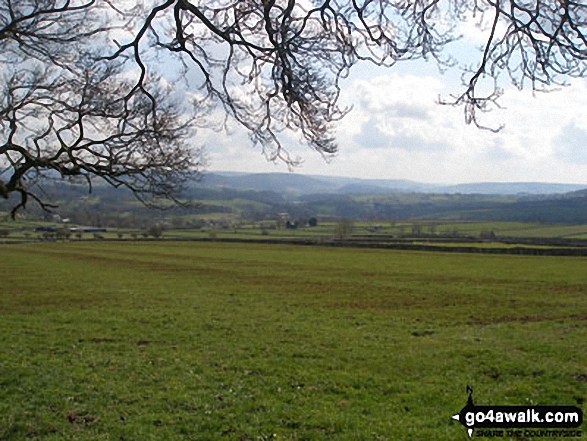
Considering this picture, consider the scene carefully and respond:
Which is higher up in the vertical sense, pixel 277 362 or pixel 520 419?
pixel 520 419

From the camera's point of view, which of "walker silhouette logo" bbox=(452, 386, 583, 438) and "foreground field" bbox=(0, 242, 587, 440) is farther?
"foreground field" bbox=(0, 242, 587, 440)

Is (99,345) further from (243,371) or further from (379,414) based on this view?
(379,414)

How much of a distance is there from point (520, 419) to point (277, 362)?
550 centimetres

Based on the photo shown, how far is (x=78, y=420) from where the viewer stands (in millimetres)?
8156

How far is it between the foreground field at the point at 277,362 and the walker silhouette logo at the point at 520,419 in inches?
11.9

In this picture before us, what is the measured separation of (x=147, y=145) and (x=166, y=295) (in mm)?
19466

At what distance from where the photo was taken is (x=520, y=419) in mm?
8031

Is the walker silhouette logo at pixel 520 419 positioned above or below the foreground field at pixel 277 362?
above

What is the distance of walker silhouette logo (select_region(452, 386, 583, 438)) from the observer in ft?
24.5

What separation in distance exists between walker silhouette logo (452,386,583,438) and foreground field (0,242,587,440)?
0.99 ft

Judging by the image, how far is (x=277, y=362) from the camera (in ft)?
39.1

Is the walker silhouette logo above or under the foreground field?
above

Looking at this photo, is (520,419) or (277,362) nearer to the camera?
(520,419)

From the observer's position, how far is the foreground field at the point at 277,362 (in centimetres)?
806
